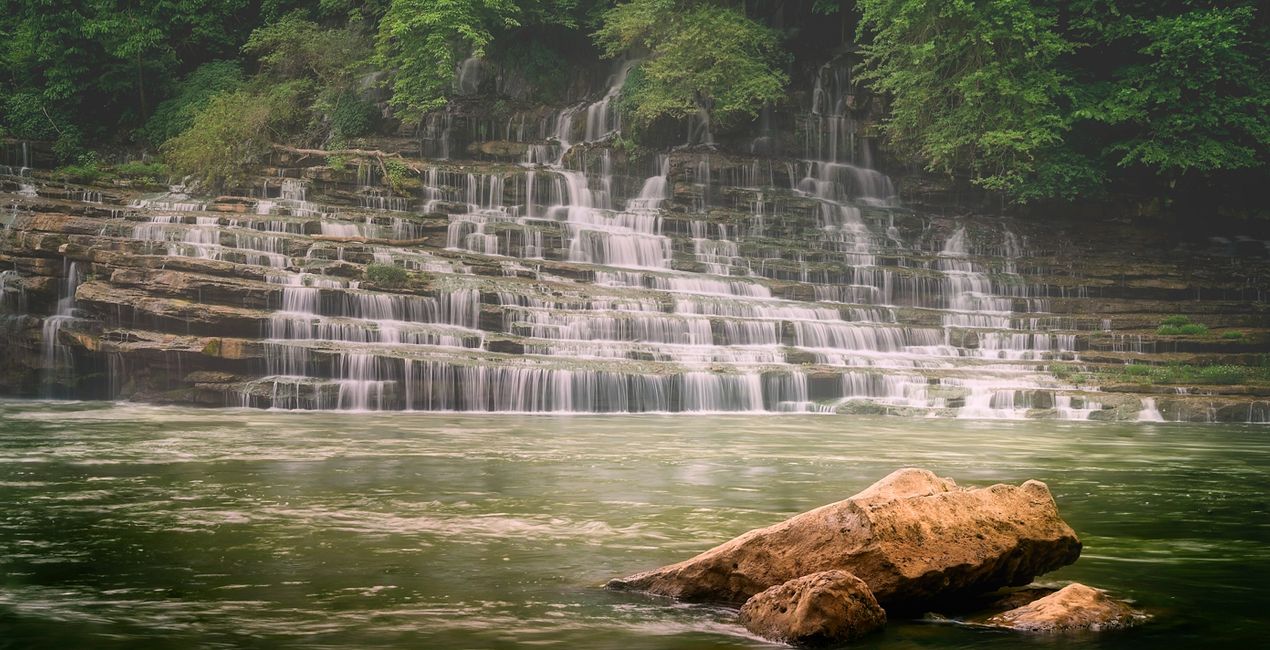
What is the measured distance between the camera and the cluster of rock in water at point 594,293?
94.5 feet

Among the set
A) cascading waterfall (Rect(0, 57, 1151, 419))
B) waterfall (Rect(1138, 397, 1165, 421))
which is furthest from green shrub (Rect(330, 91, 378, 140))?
waterfall (Rect(1138, 397, 1165, 421))

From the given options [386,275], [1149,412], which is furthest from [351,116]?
[1149,412]

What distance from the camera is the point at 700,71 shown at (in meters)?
45.5

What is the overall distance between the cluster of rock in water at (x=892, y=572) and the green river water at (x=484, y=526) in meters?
0.21

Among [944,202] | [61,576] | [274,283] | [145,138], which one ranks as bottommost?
[61,576]

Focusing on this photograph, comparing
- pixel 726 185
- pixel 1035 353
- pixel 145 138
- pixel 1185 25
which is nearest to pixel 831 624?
pixel 1035 353

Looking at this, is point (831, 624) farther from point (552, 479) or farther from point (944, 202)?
point (944, 202)

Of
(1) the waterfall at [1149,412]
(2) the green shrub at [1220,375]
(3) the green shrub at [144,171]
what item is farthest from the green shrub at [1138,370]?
(3) the green shrub at [144,171]

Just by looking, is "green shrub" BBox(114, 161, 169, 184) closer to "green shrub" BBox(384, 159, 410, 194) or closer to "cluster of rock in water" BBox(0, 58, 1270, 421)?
"cluster of rock in water" BBox(0, 58, 1270, 421)

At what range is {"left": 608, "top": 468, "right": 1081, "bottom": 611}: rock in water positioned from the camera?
7270mm

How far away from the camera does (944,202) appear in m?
46.6

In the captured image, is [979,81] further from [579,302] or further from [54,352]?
[54,352]

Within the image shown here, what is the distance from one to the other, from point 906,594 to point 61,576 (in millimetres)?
5701

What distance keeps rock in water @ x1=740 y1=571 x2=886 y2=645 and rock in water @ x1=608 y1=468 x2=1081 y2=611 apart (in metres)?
0.38
